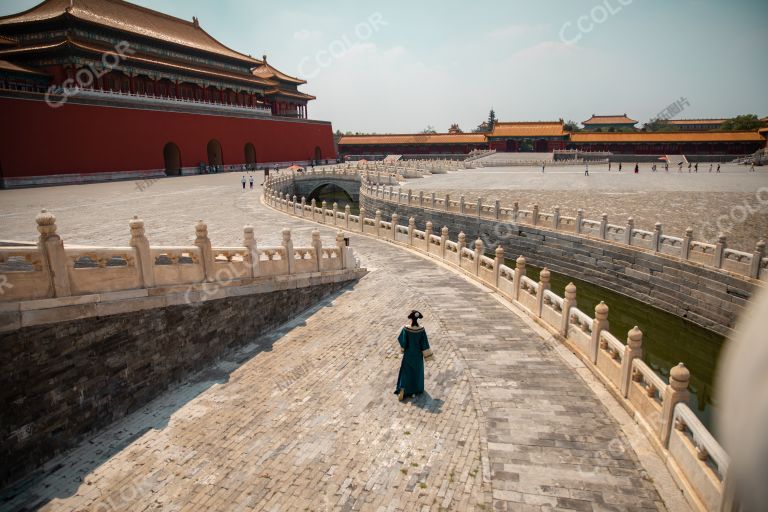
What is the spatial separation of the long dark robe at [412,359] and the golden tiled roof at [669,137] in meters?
54.0

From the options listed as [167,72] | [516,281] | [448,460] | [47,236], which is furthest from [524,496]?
[167,72]

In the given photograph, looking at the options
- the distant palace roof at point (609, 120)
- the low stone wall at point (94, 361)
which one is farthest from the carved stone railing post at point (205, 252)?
the distant palace roof at point (609, 120)

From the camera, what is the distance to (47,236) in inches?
245

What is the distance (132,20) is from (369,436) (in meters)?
41.2

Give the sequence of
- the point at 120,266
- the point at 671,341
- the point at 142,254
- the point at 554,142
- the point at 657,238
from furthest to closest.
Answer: the point at 554,142
the point at 657,238
the point at 671,341
the point at 142,254
the point at 120,266

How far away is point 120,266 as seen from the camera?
7.15 m

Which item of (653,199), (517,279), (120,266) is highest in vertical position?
(653,199)

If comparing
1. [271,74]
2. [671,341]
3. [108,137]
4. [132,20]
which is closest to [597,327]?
[671,341]

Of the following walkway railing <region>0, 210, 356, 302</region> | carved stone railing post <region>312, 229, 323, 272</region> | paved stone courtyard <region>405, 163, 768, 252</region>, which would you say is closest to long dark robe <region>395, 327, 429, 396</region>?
walkway railing <region>0, 210, 356, 302</region>

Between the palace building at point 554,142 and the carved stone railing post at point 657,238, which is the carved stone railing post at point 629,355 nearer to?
the carved stone railing post at point 657,238

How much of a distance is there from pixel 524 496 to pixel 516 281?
6.06m

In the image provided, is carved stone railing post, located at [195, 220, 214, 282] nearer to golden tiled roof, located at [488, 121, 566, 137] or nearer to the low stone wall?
the low stone wall

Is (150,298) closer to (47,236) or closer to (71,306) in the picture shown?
(71,306)

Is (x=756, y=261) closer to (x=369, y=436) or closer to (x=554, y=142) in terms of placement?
(x=369, y=436)
